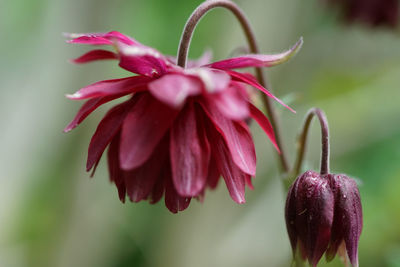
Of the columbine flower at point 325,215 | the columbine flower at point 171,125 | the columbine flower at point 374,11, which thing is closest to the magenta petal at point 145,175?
the columbine flower at point 171,125

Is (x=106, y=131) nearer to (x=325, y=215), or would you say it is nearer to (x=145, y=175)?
(x=145, y=175)

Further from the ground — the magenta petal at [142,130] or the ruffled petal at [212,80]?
the ruffled petal at [212,80]

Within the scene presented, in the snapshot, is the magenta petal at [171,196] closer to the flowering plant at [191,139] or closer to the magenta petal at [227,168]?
the flowering plant at [191,139]

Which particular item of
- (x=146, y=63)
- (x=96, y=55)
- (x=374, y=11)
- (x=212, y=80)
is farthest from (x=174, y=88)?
(x=374, y=11)

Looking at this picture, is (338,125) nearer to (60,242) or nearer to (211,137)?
(60,242)

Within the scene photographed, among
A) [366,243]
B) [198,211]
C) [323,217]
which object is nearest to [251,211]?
[198,211]

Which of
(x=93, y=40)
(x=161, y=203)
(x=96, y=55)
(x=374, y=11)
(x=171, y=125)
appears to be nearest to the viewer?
(x=171, y=125)
